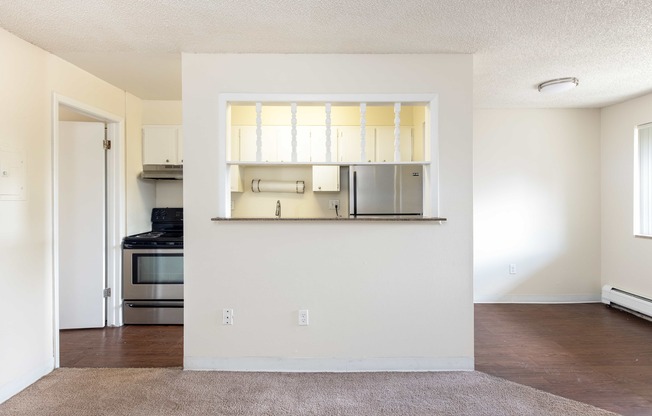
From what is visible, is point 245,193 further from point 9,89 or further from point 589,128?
point 589,128

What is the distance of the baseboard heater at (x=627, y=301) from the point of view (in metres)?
3.69

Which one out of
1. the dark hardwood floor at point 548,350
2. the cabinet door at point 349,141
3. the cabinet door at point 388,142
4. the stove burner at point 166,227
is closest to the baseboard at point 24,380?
the dark hardwood floor at point 548,350

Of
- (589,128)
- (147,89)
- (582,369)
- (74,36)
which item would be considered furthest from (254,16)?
(589,128)

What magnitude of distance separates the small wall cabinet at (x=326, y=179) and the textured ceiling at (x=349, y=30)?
68.3 inches

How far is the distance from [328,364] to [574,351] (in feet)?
6.69

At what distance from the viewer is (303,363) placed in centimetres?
263

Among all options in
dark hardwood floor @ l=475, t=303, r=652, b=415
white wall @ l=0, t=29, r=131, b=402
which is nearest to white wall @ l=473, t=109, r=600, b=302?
dark hardwood floor @ l=475, t=303, r=652, b=415

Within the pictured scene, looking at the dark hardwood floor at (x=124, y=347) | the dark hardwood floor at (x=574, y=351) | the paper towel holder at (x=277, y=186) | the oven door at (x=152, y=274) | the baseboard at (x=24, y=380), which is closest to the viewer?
the baseboard at (x=24, y=380)

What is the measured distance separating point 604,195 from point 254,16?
4.39 m

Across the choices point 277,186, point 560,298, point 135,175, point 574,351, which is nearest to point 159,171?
point 135,175

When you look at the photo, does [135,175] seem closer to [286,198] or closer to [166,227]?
[166,227]

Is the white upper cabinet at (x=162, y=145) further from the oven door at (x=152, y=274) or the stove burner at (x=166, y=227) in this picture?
the oven door at (x=152, y=274)

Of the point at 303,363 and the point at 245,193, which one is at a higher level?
the point at 245,193

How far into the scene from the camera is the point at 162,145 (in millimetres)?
3922
